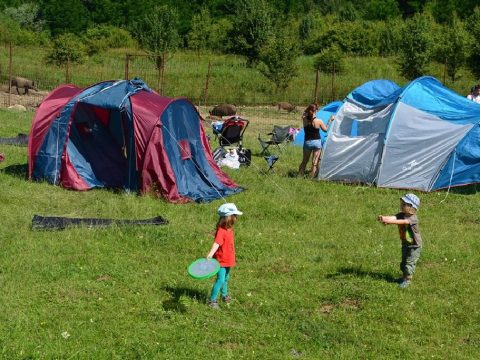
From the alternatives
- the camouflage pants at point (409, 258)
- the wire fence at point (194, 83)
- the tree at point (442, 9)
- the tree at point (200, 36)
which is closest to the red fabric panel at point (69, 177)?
the camouflage pants at point (409, 258)

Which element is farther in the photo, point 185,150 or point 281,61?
point 281,61

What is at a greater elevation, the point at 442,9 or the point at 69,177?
the point at 442,9

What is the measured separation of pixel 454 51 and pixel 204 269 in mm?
31939

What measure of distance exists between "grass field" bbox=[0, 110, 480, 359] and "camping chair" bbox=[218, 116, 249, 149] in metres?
3.59

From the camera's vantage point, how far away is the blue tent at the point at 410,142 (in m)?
12.8

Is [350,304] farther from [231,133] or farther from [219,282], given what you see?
[231,133]

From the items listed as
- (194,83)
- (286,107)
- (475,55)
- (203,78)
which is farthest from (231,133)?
(475,55)

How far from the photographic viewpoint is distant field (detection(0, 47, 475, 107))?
3186 cm

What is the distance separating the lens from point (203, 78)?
3556cm

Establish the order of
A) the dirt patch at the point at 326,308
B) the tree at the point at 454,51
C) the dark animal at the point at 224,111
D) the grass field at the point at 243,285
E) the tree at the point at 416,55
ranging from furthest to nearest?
1. the tree at the point at 454,51
2. the tree at the point at 416,55
3. the dark animal at the point at 224,111
4. the dirt patch at the point at 326,308
5. the grass field at the point at 243,285

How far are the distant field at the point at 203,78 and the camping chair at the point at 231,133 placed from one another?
45.0 feet

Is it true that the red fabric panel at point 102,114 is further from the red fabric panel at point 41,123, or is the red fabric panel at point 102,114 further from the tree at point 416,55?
the tree at point 416,55

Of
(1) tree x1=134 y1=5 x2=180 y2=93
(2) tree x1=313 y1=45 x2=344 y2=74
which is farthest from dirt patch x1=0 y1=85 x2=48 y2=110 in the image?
(2) tree x1=313 y1=45 x2=344 y2=74

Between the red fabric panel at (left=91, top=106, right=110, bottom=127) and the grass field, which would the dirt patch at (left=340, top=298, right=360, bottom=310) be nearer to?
the grass field
